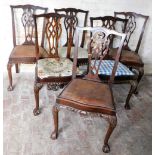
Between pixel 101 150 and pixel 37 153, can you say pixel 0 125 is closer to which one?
pixel 37 153

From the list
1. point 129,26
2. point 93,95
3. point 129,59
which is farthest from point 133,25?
point 93,95

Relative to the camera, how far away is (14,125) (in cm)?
197

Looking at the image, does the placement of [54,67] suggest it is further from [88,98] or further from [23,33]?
[23,33]

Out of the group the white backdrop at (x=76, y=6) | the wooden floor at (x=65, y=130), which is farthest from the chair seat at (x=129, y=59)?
the white backdrop at (x=76, y=6)

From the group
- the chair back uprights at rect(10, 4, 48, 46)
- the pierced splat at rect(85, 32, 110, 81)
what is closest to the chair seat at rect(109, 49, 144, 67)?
the pierced splat at rect(85, 32, 110, 81)

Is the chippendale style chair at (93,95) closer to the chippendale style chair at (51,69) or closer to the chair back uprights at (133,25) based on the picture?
the chippendale style chair at (51,69)

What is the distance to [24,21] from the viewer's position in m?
2.55

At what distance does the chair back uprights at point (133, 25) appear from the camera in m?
2.73

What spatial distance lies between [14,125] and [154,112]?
4.80 feet

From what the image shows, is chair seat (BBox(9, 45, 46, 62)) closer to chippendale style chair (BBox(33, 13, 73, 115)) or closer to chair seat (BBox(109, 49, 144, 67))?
chippendale style chair (BBox(33, 13, 73, 115))

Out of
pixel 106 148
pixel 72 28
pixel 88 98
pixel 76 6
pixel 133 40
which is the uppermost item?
pixel 76 6

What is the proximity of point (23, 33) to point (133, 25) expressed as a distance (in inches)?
59.4

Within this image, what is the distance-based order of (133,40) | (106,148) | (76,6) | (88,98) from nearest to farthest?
(88,98), (106,148), (76,6), (133,40)

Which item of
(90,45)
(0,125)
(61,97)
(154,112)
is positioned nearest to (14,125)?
(61,97)
